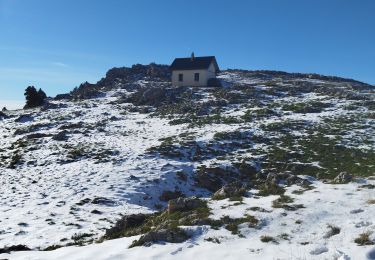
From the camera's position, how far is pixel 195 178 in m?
24.5

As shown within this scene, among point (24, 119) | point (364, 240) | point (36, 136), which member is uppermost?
point (24, 119)

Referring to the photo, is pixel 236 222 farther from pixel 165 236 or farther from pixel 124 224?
pixel 124 224

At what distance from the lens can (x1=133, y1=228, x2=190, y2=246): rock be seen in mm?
11969

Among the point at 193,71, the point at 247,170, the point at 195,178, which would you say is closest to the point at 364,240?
the point at 195,178

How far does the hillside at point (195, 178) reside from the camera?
11928 mm

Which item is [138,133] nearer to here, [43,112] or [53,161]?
[53,161]

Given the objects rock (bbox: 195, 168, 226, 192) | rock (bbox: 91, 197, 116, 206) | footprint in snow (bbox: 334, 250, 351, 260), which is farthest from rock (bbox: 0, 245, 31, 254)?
rock (bbox: 195, 168, 226, 192)

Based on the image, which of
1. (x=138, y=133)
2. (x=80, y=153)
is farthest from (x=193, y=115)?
(x=80, y=153)

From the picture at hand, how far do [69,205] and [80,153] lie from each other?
33.9ft

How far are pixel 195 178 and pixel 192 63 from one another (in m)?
50.0

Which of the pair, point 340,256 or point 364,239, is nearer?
point 340,256

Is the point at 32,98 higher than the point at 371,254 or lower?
higher

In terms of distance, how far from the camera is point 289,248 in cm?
1084

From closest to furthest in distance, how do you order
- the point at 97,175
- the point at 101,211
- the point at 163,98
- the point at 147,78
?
the point at 101,211 < the point at 97,175 < the point at 163,98 < the point at 147,78
